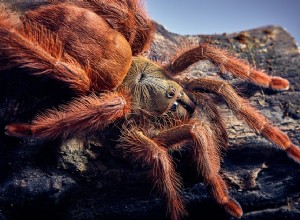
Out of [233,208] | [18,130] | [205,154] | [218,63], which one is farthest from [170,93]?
[18,130]

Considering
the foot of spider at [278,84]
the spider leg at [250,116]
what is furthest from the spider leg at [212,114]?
the foot of spider at [278,84]

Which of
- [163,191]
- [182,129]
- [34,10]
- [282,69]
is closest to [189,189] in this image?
[163,191]

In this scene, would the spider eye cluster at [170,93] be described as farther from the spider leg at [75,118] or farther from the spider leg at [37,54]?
the spider leg at [37,54]

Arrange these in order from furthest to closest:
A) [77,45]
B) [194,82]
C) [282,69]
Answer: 1. [282,69]
2. [194,82]
3. [77,45]

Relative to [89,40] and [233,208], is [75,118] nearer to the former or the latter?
[89,40]

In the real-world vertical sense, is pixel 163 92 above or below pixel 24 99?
above

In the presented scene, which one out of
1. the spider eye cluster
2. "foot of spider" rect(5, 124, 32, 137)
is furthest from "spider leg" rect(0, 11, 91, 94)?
the spider eye cluster

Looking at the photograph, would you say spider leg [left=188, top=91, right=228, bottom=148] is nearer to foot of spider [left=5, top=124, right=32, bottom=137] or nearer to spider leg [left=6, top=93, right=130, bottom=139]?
spider leg [left=6, top=93, right=130, bottom=139]

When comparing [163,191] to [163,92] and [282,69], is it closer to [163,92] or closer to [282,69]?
[163,92]
